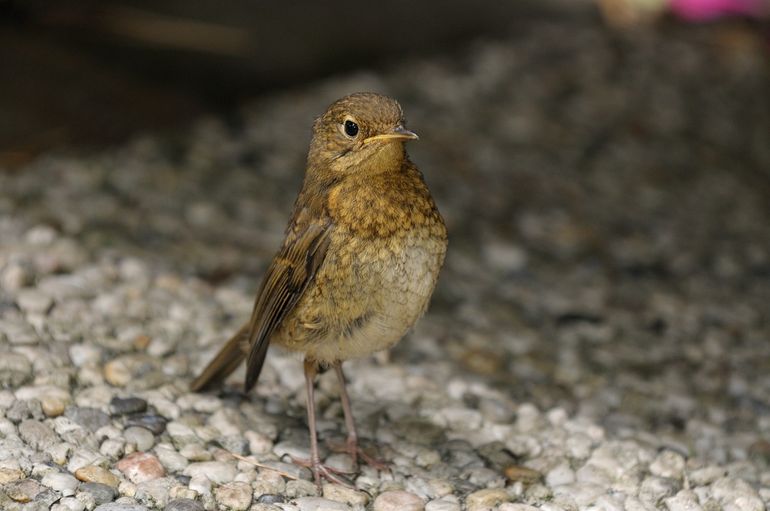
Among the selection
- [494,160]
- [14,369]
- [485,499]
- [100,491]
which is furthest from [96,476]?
[494,160]

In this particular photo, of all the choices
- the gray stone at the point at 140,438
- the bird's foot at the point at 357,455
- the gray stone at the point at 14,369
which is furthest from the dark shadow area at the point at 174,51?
the bird's foot at the point at 357,455

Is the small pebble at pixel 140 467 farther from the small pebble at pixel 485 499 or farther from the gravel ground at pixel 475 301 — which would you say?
the small pebble at pixel 485 499

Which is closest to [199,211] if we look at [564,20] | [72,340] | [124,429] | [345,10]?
[72,340]

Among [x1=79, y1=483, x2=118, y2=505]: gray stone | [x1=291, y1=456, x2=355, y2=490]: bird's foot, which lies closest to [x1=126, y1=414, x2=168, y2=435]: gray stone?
[x1=79, y1=483, x2=118, y2=505]: gray stone

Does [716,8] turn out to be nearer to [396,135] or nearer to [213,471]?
[396,135]

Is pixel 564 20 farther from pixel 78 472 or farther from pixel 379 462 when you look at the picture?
pixel 78 472
